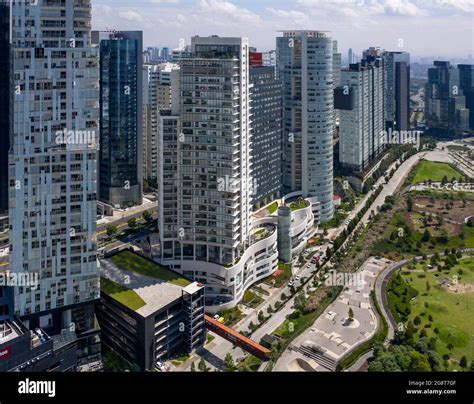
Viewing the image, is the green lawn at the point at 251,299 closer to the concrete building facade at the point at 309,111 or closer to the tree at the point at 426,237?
the concrete building facade at the point at 309,111

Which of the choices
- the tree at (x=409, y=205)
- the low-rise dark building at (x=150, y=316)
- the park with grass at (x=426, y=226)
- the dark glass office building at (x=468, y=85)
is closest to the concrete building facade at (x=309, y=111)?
the park with grass at (x=426, y=226)

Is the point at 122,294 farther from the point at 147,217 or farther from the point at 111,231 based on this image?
the point at 147,217

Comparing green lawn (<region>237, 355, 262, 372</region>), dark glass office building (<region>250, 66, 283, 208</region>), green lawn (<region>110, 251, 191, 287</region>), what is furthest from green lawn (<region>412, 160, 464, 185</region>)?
green lawn (<region>237, 355, 262, 372</region>)

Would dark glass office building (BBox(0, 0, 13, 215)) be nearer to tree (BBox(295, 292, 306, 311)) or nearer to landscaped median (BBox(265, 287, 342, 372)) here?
tree (BBox(295, 292, 306, 311))

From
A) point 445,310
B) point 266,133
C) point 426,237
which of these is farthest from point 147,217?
point 445,310

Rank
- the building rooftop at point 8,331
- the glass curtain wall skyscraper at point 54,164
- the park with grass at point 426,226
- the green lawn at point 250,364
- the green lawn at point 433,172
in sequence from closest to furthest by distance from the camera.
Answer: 1. the building rooftop at point 8,331
2. the glass curtain wall skyscraper at point 54,164
3. the green lawn at point 250,364
4. the park with grass at point 426,226
5. the green lawn at point 433,172

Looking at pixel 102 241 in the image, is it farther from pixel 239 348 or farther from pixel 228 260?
pixel 239 348

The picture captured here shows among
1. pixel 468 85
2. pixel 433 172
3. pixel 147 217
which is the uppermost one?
pixel 468 85
